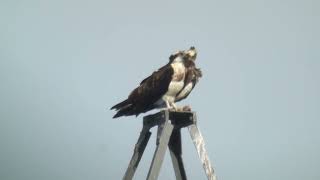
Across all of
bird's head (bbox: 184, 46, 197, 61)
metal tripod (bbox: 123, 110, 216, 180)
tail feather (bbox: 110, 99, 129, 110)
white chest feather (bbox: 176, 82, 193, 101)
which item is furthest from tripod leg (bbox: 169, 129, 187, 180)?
bird's head (bbox: 184, 46, 197, 61)

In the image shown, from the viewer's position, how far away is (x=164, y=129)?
423 centimetres

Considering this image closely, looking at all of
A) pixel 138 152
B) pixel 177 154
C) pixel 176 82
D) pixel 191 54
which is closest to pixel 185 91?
pixel 176 82

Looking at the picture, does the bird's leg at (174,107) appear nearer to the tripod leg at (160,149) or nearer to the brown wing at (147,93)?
the brown wing at (147,93)

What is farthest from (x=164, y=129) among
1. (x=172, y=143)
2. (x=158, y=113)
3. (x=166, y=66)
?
(x=166, y=66)

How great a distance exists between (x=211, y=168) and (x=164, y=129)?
66cm

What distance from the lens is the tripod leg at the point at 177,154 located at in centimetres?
461

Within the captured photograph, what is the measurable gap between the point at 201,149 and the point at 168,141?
37 cm

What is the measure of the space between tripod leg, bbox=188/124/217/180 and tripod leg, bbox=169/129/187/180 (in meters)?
0.36

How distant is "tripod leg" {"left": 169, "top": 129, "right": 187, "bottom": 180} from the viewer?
4.61 metres

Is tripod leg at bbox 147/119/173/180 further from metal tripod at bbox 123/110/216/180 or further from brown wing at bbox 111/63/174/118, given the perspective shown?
brown wing at bbox 111/63/174/118

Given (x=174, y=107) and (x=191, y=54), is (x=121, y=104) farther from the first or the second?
(x=191, y=54)

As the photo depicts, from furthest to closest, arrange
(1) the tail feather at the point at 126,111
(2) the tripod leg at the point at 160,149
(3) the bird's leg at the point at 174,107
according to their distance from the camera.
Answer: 1. (1) the tail feather at the point at 126,111
2. (3) the bird's leg at the point at 174,107
3. (2) the tripod leg at the point at 160,149

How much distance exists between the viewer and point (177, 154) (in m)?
4.71

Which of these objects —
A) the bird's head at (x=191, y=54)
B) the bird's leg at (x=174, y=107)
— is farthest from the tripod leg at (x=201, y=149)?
the bird's head at (x=191, y=54)
